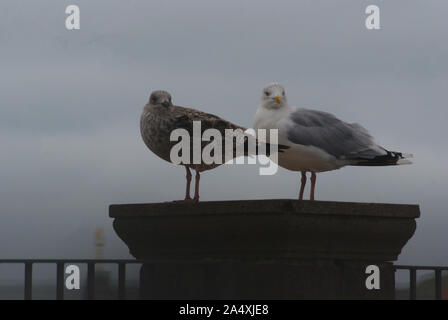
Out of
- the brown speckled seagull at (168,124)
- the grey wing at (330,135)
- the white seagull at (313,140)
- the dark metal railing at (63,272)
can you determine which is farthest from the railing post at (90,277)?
the grey wing at (330,135)

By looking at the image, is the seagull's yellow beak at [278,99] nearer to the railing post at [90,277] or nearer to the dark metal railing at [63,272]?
the dark metal railing at [63,272]

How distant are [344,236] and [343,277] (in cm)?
37

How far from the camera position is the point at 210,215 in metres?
7.39

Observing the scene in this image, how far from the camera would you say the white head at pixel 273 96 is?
881 cm

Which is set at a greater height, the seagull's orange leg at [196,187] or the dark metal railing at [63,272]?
the seagull's orange leg at [196,187]

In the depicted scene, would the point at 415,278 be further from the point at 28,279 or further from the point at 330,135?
the point at 28,279

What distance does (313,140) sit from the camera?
8.82 meters

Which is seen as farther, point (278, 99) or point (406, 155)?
point (406, 155)

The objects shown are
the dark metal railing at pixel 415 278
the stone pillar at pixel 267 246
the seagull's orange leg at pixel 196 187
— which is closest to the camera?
the stone pillar at pixel 267 246

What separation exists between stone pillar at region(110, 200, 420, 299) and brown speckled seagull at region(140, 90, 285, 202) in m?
0.71

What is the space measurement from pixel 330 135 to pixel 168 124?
5.86 feet

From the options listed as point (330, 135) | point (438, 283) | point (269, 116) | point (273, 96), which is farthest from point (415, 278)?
point (273, 96)
